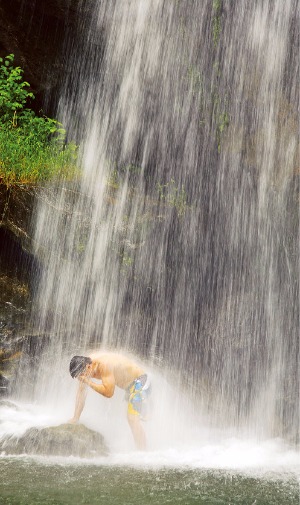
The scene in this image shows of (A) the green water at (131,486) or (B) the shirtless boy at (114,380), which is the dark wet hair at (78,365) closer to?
(B) the shirtless boy at (114,380)

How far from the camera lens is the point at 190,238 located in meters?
7.92

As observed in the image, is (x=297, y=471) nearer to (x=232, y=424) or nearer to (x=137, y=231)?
(x=232, y=424)

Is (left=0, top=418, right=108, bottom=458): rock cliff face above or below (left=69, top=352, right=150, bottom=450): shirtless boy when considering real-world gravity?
below

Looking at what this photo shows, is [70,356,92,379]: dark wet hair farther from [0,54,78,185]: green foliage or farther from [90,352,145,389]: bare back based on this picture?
[0,54,78,185]: green foliage

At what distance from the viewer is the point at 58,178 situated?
303 inches

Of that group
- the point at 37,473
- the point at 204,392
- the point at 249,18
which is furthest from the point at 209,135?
the point at 37,473

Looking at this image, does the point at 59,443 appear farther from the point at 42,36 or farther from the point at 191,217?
the point at 42,36

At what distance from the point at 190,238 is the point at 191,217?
410mm

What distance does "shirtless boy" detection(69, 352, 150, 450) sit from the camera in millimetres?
5307

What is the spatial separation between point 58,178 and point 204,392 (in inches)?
165

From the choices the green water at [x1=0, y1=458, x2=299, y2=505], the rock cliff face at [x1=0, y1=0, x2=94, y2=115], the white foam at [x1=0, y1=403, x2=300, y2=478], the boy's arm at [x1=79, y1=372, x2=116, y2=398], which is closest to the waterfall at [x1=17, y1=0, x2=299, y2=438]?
the rock cliff face at [x1=0, y1=0, x2=94, y2=115]

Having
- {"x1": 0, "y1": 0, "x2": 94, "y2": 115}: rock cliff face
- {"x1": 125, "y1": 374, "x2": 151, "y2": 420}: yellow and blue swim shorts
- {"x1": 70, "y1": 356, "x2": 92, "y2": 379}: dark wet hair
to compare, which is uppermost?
{"x1": 0, "y1": 0, "x2": 94, "y2": 115}: rock cliff face

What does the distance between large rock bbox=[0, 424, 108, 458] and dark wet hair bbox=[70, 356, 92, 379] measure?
1.91 feet

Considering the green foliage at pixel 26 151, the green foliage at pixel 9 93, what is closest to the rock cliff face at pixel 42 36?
the green foliage at pixel 26 151
